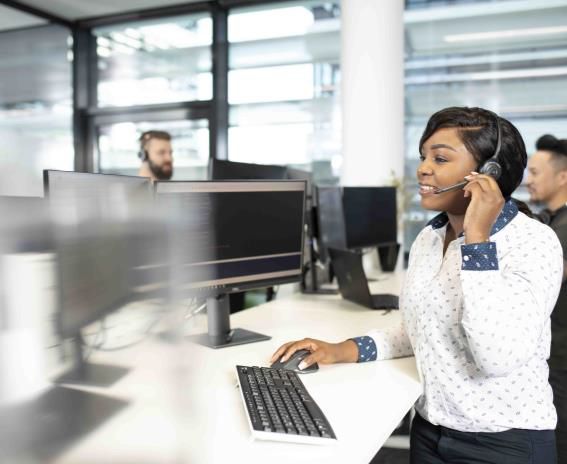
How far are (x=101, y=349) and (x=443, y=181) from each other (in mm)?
1115

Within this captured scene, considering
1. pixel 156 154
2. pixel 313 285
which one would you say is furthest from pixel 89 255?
pixel 156 154

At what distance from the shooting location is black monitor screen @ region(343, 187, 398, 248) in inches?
109

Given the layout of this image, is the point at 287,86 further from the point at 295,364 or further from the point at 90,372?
the point at 90,372

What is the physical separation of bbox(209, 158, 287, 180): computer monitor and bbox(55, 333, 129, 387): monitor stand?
1.72 metres

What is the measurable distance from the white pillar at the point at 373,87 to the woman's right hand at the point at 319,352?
250cm

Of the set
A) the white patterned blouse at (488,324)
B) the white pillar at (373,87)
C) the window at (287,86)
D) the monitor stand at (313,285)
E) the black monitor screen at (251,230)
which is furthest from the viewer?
the window at (287,86)

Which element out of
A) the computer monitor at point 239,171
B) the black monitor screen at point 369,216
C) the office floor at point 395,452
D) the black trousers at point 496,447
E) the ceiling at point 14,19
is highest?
the ceiling at point 14,19

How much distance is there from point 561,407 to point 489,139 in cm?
128

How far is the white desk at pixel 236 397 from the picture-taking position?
274mm

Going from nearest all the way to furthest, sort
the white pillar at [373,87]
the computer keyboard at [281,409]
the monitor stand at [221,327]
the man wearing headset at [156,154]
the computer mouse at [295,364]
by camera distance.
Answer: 1. the computer keyboard at [281,409]
2. the computer mouse at [295,364]
3. the monitor stand at [221,327]
4. the man wearing headset at [156,154]
5. the white pillar at [373,87]

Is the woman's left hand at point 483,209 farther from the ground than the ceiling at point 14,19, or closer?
closer

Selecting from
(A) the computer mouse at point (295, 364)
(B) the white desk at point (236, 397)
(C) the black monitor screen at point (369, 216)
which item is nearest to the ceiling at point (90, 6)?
(C) the black monitor screen at point (369, 216)

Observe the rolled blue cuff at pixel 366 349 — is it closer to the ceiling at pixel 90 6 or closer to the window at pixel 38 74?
the window at pixel 38 74

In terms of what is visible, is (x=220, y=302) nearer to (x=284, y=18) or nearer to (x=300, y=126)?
(x=300, y=126)
